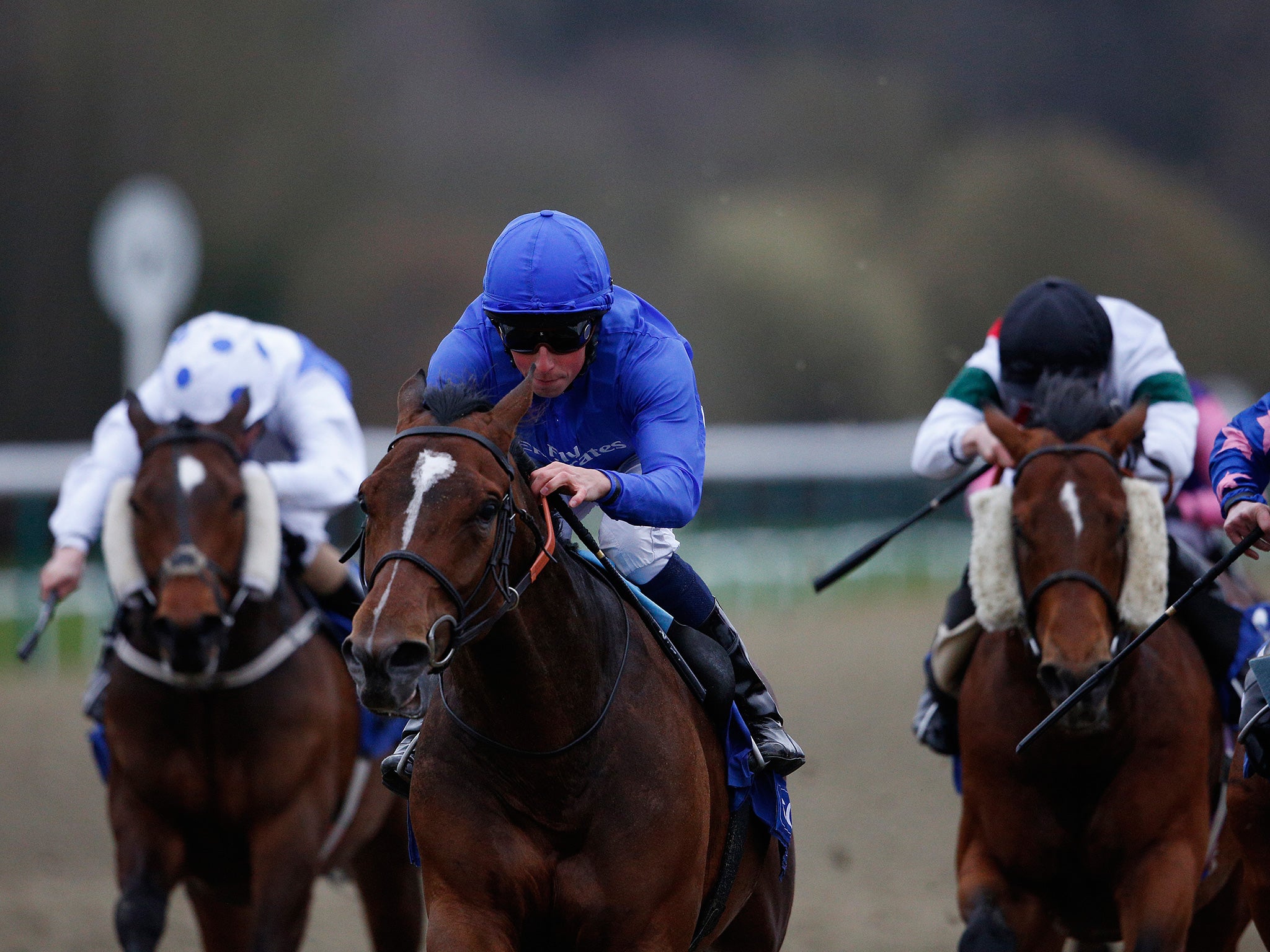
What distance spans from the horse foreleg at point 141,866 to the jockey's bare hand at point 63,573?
66 centimetres

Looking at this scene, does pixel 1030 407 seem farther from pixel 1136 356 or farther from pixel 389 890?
pixel 389 890

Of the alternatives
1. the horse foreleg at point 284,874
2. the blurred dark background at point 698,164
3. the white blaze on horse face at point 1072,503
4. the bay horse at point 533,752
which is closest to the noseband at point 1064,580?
the white blaze on horse face at point 1072,503

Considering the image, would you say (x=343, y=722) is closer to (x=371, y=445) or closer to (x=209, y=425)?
(x=209, y=425)

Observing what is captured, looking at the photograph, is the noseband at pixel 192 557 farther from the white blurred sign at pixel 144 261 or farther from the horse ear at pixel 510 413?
the white blurred sign at pixel 144 261

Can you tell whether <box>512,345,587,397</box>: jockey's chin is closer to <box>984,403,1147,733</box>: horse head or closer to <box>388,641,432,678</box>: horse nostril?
<box>388,641,432,678</box>: horse nostril

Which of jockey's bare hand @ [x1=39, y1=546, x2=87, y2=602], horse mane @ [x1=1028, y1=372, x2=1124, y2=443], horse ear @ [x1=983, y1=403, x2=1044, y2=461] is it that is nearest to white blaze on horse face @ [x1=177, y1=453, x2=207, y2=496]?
jockey's bare hand @ [x1=39, y1=546, x2=87, y2=602]

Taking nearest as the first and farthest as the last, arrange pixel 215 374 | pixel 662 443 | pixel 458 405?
1. pixel 458 405
2. pixel 662 443
3. pixel 215 374

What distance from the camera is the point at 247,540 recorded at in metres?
5.47

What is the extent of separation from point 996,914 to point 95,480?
328cm

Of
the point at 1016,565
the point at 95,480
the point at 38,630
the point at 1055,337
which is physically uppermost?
the point at 1055,337

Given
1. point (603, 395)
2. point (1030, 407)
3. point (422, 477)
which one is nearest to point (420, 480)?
point (422, 477)

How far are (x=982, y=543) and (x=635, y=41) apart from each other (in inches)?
633

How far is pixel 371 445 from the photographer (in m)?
14.7

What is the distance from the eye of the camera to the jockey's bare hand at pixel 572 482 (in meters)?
3.22
